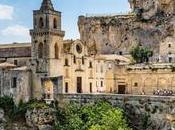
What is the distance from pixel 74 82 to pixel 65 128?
9.97 metres

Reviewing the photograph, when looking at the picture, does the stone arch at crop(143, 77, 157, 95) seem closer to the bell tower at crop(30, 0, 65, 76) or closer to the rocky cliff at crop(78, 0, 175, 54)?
the bell tower at crop(30, 0, 65, 76)

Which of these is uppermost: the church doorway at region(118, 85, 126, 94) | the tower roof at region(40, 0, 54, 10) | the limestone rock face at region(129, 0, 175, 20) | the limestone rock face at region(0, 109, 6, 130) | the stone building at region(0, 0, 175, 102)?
the limestone rock face at region(129, 0, 175, 20)

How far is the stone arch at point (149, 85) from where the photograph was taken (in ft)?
243

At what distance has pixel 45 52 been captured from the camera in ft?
220

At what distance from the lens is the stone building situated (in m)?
67.0

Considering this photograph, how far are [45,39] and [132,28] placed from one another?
1199 inches

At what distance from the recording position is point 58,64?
6788 centimetres

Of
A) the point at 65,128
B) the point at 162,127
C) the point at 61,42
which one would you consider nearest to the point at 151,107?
the point at 162,127

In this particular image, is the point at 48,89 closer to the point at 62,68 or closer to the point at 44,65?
the point at 44,65

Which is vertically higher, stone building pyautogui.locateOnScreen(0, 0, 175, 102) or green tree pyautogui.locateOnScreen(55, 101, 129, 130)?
stone building pyautogui.locateOnScreen(0, 0, 175, 102)

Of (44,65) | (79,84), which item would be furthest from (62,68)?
(79,84)

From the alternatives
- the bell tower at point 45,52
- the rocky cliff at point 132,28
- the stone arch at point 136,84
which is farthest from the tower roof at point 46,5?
the rocky cliff at point 132,28

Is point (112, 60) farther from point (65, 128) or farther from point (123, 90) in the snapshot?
point (65, 128)

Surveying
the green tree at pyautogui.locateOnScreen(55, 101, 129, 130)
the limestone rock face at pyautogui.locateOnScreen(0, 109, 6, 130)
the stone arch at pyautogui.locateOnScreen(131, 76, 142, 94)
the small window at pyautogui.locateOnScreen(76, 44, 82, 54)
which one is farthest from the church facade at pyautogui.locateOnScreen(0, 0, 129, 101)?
the stone arch at pyautogui.locateOnScreen(131, 76, 142, 94)
